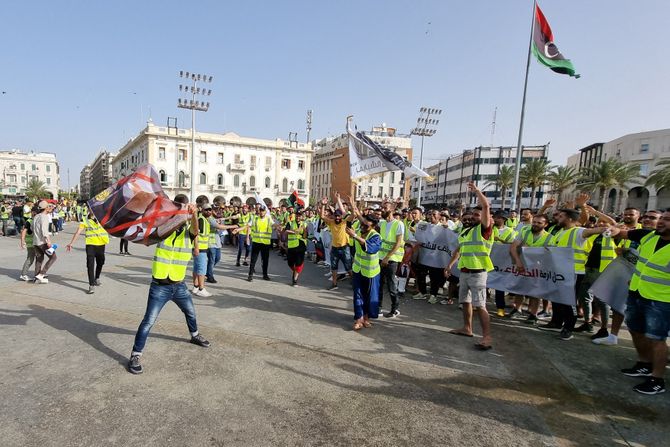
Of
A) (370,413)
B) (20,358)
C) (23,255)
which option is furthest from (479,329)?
(23,255)

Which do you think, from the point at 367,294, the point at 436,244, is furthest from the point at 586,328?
the point at 367,294

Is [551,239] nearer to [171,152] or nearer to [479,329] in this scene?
[479,329]

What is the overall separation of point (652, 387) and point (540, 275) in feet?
8.55

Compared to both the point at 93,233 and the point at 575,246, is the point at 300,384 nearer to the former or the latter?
the point at 575,246

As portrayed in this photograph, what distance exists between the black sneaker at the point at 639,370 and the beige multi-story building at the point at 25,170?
110 metres

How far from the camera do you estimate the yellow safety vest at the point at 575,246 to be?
5.99m

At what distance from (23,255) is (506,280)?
13635 millimetres

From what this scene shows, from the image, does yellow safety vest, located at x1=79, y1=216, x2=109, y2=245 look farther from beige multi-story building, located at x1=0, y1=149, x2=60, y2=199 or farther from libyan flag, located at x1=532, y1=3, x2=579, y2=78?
beige multi-story building, located at x1=0, y1=149, x2=60, y2=199

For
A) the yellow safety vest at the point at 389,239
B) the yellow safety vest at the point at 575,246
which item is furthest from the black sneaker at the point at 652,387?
the yellow safety vest at the point at 389,239

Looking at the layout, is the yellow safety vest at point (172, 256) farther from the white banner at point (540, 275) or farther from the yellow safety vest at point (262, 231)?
the white banner at point (540, 275)

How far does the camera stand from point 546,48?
12.9m

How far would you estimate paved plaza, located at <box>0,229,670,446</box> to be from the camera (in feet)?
9.70

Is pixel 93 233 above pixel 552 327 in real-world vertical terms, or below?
above

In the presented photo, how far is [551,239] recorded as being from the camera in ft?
20.5
